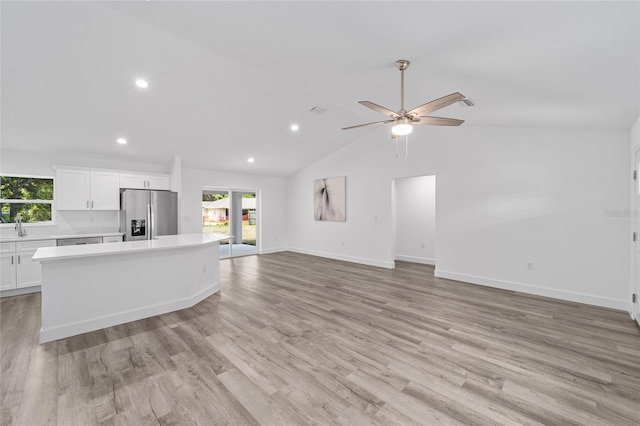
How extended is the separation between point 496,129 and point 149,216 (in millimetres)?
6970

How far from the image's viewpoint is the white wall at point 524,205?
371 centimetres

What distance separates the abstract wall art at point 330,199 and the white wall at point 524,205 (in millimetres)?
1036

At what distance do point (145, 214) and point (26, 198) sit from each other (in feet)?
5.97

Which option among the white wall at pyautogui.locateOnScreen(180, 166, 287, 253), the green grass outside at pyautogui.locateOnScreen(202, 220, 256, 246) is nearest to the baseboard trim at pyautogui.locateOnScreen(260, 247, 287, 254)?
the white wall at pyautogui.locateOnScreen(180, 166, 287, 253)

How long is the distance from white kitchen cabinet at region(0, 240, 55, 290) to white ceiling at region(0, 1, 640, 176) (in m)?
1.74

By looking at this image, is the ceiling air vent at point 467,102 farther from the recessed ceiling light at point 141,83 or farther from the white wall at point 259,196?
the white wall at point 259,196

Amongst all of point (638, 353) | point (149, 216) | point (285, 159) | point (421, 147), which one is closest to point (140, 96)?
point (149, 216)

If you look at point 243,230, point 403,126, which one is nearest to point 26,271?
point 243,230

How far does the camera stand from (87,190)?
197 inches

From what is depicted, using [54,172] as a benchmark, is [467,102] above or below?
above

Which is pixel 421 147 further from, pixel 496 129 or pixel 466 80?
pixel 466 80

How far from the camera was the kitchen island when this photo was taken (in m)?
2.74

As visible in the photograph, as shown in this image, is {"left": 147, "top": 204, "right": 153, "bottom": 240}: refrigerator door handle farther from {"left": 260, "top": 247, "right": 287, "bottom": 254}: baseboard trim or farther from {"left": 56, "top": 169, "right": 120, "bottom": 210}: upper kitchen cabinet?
{"left": 260, "top": 247, "right": 287, "bottom": 254}: baseboard trim

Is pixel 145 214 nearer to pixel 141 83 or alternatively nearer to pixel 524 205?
pixel 141 83
